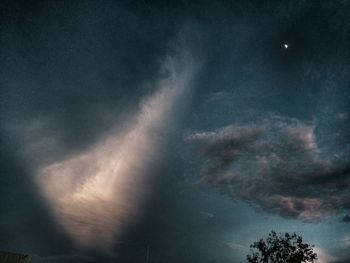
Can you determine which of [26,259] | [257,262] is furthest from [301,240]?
[26,259]

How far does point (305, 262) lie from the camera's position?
77.1 metres

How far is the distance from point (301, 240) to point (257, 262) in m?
12.3

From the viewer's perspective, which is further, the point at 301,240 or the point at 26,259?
the point at 301,240

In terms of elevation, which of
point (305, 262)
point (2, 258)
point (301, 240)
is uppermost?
point (301, 240)

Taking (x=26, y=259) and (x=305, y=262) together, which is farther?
(x=305, y=262)

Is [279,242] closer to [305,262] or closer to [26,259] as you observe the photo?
[305,262]

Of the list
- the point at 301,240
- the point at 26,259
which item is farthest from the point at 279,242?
the point at 26,259

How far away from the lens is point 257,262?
79.4 m

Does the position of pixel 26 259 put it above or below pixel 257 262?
below

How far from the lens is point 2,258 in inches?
1719

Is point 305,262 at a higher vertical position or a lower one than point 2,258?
higher

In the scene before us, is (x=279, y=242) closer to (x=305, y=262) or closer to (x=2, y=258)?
(x=305, y=262)

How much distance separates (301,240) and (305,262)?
5247 millimetres

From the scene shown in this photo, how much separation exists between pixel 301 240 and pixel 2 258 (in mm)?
65784
